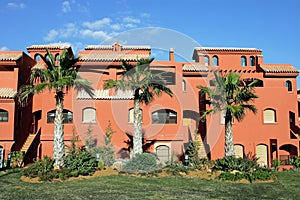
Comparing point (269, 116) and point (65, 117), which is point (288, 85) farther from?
point (65, 117)

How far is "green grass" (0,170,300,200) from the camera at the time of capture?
45.2 feet

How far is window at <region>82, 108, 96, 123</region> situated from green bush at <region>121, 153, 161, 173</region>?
8.14 m

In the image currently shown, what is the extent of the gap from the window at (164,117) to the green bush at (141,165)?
7.63m

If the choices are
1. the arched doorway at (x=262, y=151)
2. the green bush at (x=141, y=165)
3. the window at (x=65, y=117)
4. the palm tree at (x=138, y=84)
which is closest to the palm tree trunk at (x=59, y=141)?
the palm tree at (x=138, y=84)

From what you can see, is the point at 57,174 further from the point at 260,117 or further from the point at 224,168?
the point at 260,117

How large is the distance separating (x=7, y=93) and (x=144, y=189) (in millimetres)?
15282

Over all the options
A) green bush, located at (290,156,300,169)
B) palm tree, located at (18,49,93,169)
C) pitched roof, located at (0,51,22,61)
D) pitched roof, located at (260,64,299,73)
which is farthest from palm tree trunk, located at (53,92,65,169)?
pitched roof, located at (260,64,299,73)

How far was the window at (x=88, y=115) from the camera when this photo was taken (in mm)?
26545

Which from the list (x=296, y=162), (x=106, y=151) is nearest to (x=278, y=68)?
(x=296, y=162)

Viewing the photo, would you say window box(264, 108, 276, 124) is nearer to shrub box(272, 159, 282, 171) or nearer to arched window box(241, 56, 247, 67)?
shrub box(272, 159, 282, 171)

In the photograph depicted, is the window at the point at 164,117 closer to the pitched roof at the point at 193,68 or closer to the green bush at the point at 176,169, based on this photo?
the pitched roof at the point at 193,68

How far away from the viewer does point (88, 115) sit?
2662 cm

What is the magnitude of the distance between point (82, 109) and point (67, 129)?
1.96 m

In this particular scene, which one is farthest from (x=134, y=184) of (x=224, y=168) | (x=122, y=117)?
(x=122, y=117)
